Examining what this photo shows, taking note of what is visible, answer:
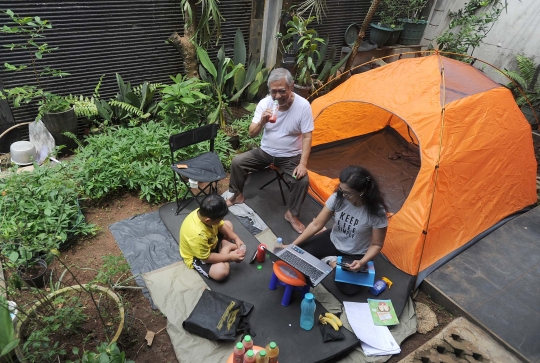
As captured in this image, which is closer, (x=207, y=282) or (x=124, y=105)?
(x=207, y=282)

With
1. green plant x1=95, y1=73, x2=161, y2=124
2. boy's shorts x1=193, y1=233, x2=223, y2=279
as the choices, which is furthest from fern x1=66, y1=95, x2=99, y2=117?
boy's shorts x1=193, y1=233, x2=223, y2=279

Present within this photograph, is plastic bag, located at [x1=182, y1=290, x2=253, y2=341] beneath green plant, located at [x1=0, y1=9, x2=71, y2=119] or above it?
beneath

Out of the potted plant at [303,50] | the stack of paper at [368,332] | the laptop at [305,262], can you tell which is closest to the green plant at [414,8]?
Result: the potted plant at [303,50]

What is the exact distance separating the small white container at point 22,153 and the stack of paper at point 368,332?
3.66 metres

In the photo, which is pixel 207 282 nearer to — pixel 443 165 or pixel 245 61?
pixel 443 165

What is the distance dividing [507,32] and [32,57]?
7.55 metres

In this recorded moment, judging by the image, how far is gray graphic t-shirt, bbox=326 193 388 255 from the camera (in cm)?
258

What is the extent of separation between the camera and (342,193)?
260 centimetres

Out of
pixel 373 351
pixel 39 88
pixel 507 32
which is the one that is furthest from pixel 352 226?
pixel 507 32

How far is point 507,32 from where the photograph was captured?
6434 mm

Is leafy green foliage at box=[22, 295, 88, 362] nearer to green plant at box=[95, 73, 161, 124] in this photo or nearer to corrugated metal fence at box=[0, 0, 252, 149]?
green plant at box=[95, 73, 161, 124]

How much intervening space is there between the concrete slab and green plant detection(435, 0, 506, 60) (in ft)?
17.2

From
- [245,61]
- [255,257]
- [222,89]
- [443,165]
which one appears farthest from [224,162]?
[443,165]

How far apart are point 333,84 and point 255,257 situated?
3.93 metres
